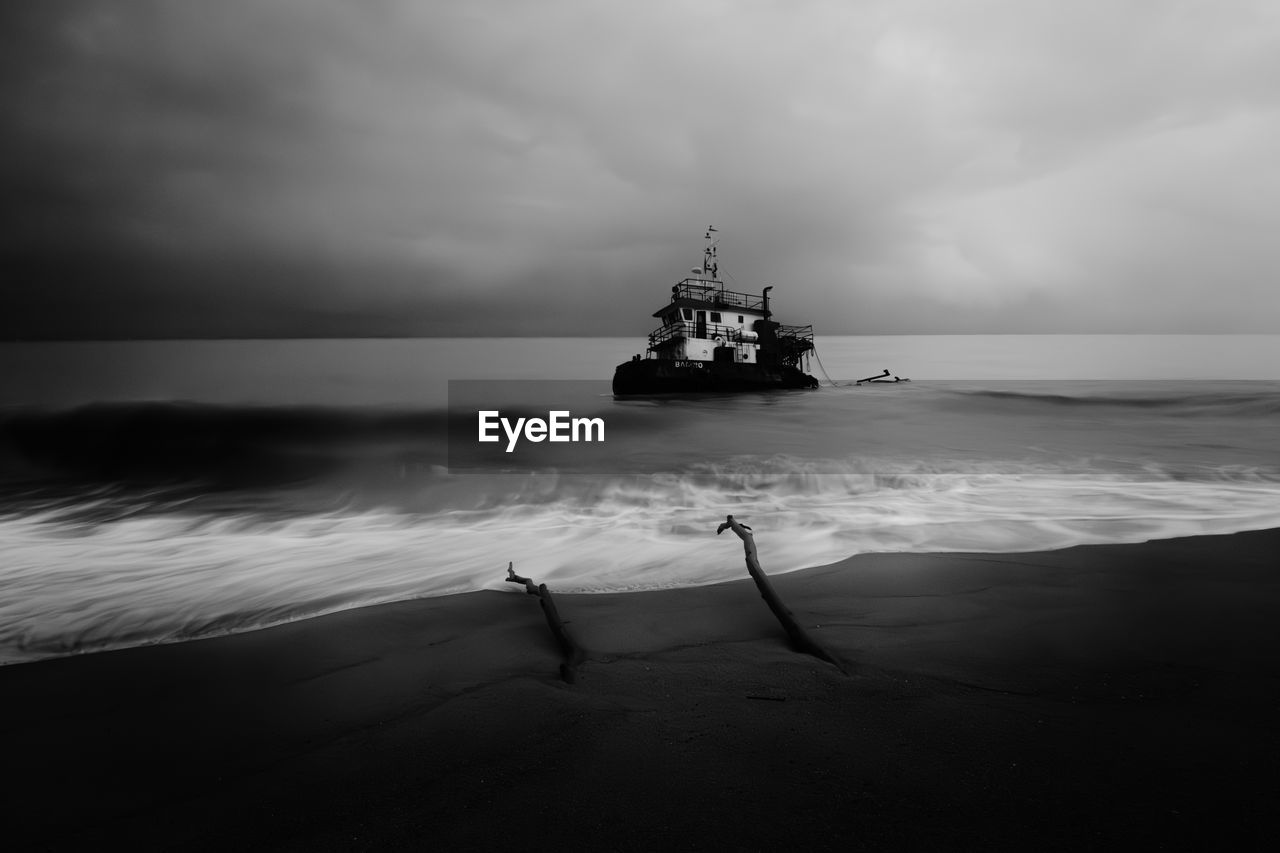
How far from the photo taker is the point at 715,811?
2166 millimetres

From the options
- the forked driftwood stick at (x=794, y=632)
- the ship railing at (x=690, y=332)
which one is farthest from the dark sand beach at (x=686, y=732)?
the ship railing at (x=690, y=332)

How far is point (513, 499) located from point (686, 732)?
368 inches

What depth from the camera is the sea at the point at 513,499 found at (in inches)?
247

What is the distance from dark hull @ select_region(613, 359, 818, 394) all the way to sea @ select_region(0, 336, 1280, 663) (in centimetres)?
673

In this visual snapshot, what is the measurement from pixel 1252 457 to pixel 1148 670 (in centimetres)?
1907

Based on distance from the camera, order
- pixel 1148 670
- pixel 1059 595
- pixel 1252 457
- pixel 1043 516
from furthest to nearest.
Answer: pixel 1252 457 → pixel 1043 516 → pixel 1059 595 → pixel 1148 670

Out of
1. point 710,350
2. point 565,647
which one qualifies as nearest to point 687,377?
point 710,350

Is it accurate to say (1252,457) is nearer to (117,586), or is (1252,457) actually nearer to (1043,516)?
(1043,516)

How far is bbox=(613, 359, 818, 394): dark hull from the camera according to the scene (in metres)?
34.3

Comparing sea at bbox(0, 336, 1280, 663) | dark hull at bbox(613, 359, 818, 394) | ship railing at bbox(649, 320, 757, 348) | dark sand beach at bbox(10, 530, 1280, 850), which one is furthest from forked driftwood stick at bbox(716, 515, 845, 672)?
ship railing at bbox(649, 320, 757, 348)

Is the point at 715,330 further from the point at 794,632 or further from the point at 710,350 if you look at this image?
the point at 794,632

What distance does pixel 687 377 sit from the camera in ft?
114

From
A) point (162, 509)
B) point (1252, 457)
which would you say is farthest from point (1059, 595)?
point (1252, 457)

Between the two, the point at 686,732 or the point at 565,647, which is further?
the point at 565,647
